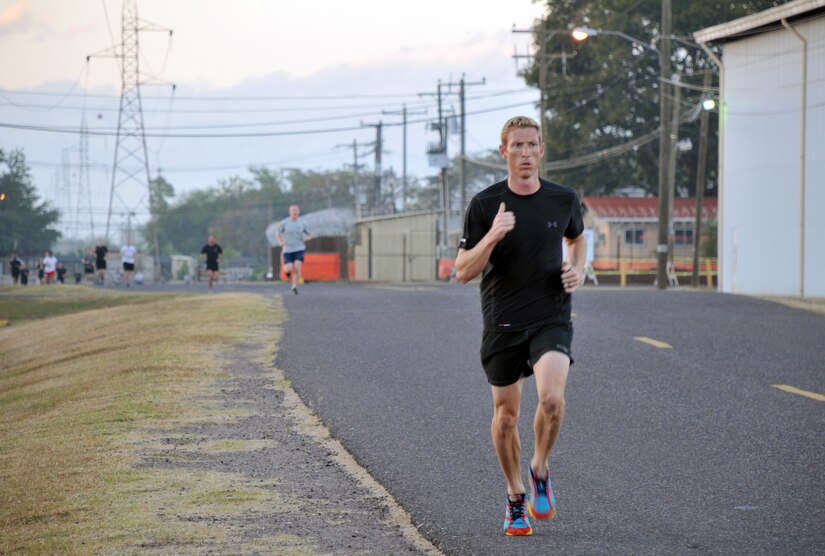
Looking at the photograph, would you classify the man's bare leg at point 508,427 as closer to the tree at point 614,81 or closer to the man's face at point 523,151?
the man's face at point 523,151

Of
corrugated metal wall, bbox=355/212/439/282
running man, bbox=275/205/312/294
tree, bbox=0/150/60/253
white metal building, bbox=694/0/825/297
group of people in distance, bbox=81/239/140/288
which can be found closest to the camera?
running man, bbox=275/205/312/294

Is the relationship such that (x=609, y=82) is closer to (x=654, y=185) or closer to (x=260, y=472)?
(x=654, y=185)

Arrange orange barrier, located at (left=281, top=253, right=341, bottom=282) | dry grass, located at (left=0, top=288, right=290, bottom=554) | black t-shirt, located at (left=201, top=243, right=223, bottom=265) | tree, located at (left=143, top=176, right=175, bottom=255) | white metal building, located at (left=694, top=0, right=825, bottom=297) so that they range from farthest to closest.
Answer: tree, located at (left=143, top=176, right=175, bottom=255), orange barrier, located at (left=281, top=253, right=341, bottom=282), black t-shirt, located at (left=201, top=243, right=223, bottom=265), white metal building, located at (left=694, top=0, right=825, bottom=297), dry grass, located at (left=0, top=288, right=290, bottom=554)

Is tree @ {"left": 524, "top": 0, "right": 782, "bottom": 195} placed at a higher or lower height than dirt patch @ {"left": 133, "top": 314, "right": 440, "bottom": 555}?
higher

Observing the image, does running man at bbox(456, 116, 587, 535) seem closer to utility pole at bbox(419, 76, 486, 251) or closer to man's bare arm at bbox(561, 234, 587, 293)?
man's bare arm at bbox(561, 234, 587, 293)

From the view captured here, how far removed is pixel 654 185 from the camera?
239 feet

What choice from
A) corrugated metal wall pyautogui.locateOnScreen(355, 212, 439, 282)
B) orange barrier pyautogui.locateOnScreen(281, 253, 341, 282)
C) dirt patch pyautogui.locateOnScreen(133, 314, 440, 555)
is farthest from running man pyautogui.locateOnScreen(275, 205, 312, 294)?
corrugated metal wall pyautogui.locateOnScreen(355, 212, 439, 282)

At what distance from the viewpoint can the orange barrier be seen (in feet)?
193

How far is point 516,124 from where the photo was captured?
6.56m

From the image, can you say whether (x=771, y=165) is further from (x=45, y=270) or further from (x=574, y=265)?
(x=45, y=270)

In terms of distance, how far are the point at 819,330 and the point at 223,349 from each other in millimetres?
8358

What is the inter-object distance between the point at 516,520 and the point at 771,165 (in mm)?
30606

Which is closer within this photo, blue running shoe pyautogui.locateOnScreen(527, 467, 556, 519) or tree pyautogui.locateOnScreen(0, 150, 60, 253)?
blue running shoe pyautogui.locateOnScreen(527, 467, 556, 519)

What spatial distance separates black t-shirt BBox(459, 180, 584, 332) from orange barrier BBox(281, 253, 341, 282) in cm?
5184
